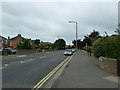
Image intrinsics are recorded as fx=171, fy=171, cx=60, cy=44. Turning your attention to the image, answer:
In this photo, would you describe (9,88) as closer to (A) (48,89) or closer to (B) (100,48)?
(A) (48,89)

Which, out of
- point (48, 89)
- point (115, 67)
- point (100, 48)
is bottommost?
point (48, 89)

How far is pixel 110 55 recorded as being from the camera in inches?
454

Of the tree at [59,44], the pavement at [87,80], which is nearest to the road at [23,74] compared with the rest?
the pavement at [87,80]

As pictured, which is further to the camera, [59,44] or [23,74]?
[59,44]

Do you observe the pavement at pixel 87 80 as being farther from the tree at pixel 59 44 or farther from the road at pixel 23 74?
the tree at pixel 59 44

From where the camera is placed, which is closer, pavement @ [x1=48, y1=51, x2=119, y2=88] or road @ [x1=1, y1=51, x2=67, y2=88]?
pavement @ [x1=48, y1=51, x2=119, y2=88]

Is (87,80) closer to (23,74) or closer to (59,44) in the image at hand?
(23,74)

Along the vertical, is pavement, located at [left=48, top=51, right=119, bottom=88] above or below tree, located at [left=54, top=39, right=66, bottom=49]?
below

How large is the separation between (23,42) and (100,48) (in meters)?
41.3

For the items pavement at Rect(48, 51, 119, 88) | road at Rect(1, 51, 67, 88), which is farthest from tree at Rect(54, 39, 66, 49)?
pavement at Rect(48, 51, 119, 88)

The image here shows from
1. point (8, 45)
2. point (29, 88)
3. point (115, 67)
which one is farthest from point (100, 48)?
point (8, 45)

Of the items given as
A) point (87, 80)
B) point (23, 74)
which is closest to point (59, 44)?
point (23, 74)

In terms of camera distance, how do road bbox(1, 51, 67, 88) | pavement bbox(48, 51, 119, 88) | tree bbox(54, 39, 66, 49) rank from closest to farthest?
pavement bbox(48, 51, 119, 88), road bbox(1, 51, 67, 88), tree bbox(54, 39, 66, 49)

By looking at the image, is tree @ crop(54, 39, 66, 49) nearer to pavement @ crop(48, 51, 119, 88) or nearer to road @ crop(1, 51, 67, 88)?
road @ crop(1, 51, 67, 88)
